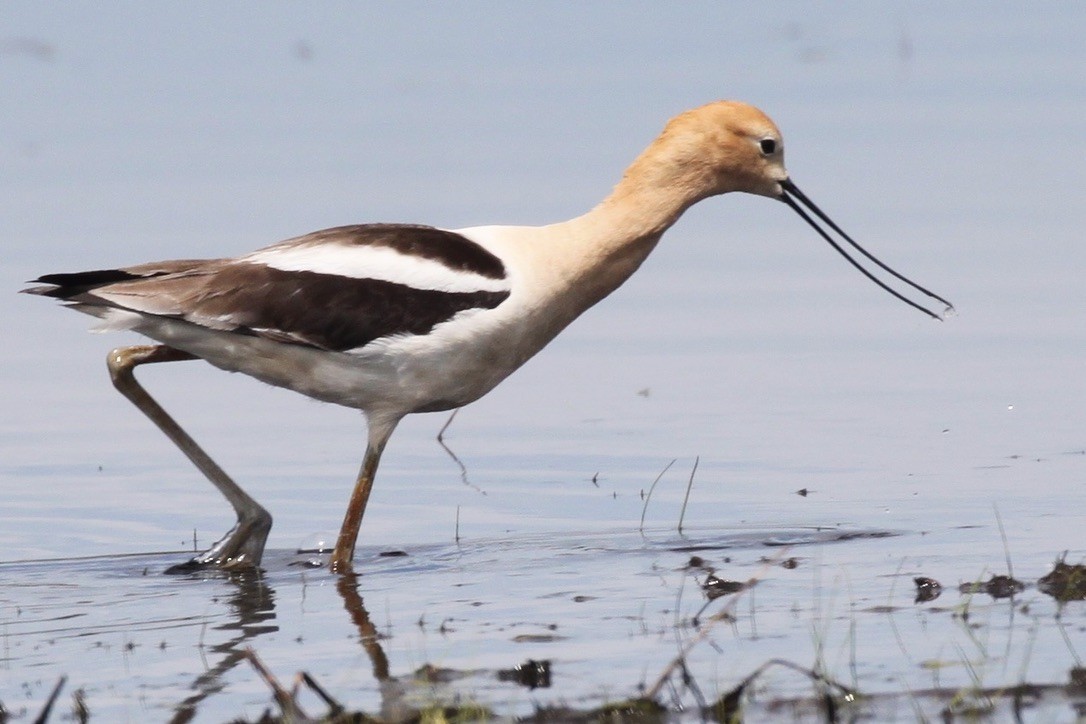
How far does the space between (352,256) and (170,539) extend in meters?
1.52

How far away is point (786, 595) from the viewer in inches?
286

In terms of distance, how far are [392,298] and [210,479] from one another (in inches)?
49.0

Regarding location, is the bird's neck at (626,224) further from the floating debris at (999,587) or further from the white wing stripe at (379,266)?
the floating debris at (999,587)

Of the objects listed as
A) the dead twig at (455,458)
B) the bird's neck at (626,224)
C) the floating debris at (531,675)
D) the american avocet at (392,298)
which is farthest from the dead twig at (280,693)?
the dead twig at (455,458)

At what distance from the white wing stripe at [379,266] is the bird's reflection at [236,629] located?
1.15m

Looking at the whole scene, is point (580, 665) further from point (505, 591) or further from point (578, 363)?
point (578, 363)

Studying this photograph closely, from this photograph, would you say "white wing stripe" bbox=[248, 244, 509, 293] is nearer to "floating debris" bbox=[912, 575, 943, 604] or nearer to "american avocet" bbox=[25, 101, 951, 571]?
"american avocet" bbox=[25, 101, 951, 571]

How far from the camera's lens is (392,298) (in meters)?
7.99

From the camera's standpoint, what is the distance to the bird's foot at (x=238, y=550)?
8.39 m

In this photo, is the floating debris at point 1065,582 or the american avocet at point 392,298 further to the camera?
the american avocet at point 392,298

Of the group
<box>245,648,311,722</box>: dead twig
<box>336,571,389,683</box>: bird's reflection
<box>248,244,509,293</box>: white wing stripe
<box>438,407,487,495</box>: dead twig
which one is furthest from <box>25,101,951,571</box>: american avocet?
<box>245,648,311,722</box>: dead twig

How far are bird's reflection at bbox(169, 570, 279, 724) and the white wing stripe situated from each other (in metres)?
1.15

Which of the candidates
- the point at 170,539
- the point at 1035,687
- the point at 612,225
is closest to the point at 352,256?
the point at 612,225

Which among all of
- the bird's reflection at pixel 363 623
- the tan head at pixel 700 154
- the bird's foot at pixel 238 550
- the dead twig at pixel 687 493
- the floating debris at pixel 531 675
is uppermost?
the tan head at pixel 700 154
